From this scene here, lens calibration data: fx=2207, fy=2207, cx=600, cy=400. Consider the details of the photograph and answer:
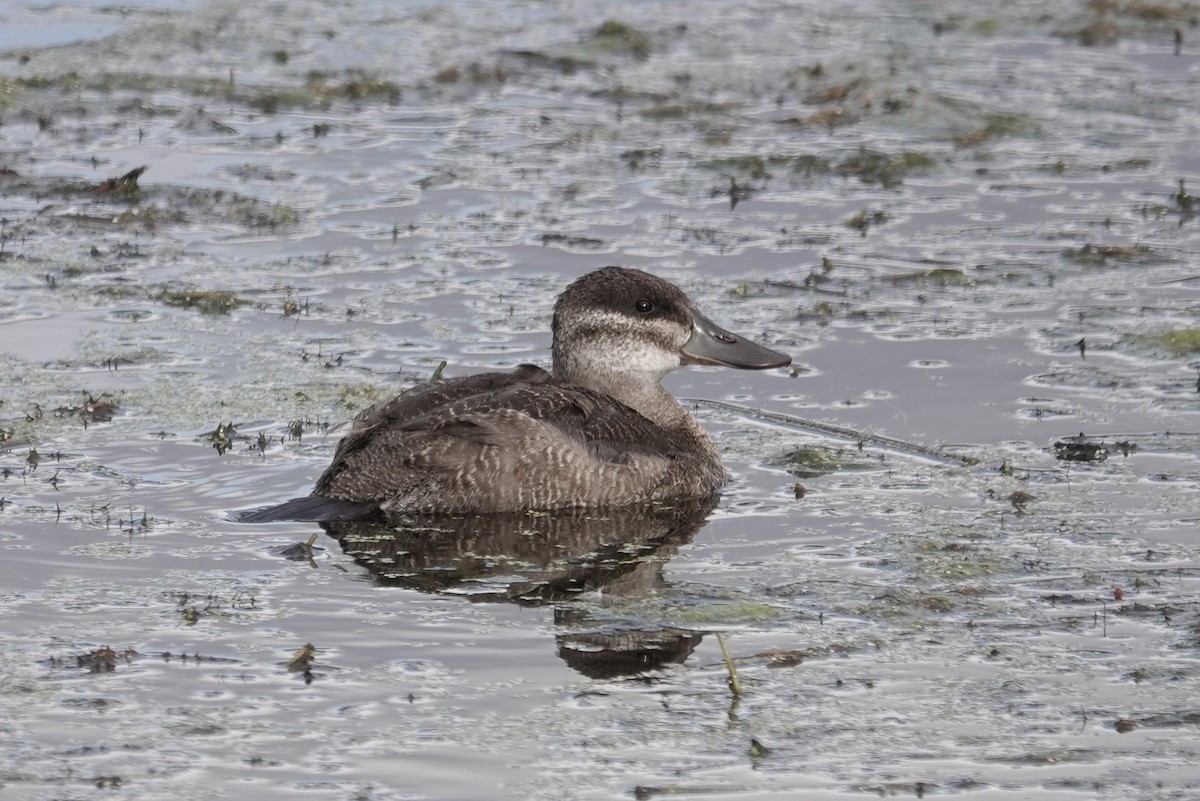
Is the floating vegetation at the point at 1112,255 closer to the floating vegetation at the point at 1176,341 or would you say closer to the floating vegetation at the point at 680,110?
the floating vegetation at the point at 1176,341

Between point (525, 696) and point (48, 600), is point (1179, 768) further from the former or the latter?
point (48, 600)

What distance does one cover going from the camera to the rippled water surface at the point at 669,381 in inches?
260

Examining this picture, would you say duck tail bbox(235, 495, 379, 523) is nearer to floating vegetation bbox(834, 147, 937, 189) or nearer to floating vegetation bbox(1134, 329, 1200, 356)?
floating vegetation bbox(1134, 329, 1200, 356)

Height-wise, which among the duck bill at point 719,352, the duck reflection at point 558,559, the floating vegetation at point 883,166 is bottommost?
the duck reflection at point 558,559

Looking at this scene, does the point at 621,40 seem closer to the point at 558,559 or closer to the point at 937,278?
the point at 937,278

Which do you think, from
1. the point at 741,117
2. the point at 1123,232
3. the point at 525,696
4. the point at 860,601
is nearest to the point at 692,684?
the point at 525,696

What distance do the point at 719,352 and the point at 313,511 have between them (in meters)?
2.20

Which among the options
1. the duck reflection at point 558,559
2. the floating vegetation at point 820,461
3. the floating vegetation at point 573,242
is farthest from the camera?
the floating vegetation at point 573,242

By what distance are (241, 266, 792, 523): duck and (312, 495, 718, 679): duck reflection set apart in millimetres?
94

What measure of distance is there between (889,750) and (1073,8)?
1393 cm

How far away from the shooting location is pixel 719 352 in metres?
9.91

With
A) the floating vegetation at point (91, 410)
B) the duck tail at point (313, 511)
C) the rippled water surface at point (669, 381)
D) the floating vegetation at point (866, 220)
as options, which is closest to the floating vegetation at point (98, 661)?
the rippled water surface at point (669, 381)

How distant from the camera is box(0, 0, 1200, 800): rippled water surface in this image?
21.6 feet

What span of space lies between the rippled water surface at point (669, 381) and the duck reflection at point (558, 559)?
0.03m
